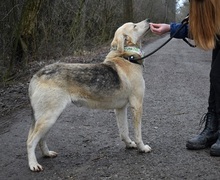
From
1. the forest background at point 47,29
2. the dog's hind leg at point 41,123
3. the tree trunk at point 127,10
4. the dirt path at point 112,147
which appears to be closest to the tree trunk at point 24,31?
the forest background at point 47,29

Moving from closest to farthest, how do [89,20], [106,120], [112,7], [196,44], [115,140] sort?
[196,44], [115,140], [106,120], [89,20], [112,7]

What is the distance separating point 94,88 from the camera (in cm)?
498

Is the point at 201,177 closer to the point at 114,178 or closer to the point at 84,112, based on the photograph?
the point at 114,178

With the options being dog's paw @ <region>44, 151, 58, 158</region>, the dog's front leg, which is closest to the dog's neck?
the dog's front leg

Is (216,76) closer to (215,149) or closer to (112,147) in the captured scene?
(215,149)

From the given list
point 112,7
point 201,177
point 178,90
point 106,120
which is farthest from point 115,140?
point 112,7

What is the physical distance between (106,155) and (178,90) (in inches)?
188

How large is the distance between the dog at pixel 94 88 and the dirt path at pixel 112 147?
25 centimetres

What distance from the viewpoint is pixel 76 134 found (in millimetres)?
6004

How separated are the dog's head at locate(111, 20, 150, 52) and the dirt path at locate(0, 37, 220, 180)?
54.0 inches

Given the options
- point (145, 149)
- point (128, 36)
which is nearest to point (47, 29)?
point (128, 36)

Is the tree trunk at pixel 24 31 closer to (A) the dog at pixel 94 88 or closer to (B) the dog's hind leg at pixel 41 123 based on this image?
(A) the dog at pixel 94 88

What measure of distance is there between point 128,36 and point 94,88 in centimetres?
98

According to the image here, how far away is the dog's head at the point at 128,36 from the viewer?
17.8 ft
